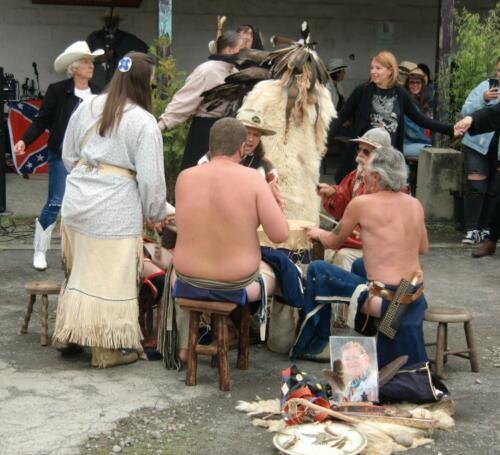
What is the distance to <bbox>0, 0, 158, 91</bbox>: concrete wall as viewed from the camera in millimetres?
13383

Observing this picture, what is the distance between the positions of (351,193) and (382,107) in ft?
6.68

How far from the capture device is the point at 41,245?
8242 mm

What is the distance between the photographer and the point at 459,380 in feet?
19.7

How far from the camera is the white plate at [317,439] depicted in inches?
186

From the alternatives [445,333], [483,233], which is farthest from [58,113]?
[483,233]

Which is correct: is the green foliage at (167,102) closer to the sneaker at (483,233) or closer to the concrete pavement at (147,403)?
the concrete pavement at (147,403)

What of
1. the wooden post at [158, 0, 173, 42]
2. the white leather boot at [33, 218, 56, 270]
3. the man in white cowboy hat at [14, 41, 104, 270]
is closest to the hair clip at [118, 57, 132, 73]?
the man in white cowboy hat at [14, 41, 104, 270]

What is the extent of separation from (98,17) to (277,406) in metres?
9.15

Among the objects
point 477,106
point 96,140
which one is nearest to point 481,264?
point 477,106

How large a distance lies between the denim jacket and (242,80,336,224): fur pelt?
299cm

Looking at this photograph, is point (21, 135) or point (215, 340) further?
point (21, 135)

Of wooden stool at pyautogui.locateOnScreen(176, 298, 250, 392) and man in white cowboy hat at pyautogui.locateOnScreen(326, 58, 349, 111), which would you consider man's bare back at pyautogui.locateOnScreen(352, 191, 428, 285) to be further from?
man in white cowboy hat at pyautogui.locateOnScreen(326, 58, 349, 111)

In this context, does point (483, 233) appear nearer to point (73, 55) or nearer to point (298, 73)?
point (298, 73)

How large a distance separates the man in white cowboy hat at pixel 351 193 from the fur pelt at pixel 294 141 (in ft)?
0.41
